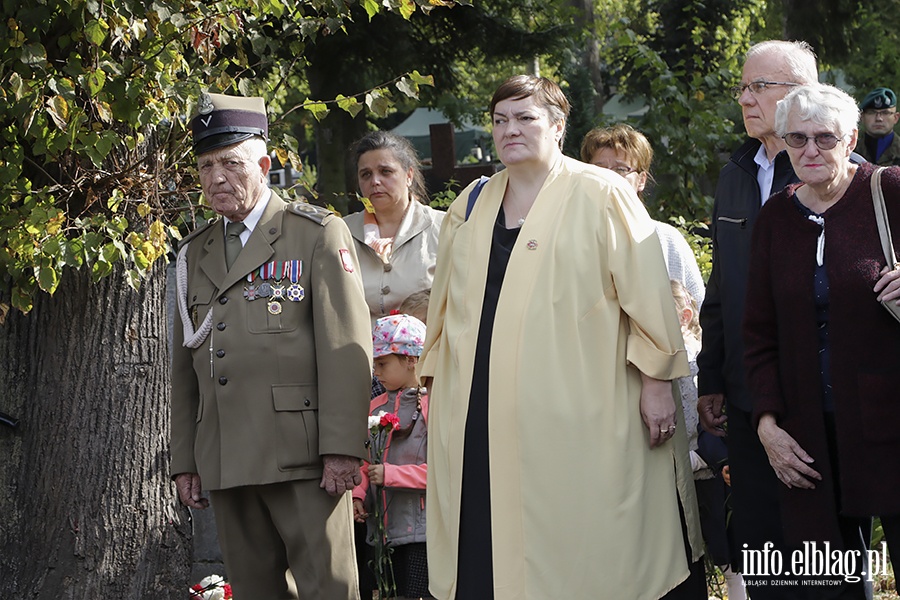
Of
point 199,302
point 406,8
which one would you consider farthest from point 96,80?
point 406,8

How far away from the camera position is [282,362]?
4020 millimetres

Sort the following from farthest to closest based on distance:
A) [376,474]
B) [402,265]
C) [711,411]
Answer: [402,265], [376,474], [711,411]

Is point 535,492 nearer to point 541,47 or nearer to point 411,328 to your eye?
point 411,328

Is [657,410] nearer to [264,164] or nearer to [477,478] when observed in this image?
[477,478]

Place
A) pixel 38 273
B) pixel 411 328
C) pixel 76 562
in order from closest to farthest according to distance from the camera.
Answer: pixel 38 273 → pixel 411 328 → pixel 76 562

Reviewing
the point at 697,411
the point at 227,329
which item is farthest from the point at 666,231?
the point at 227,329

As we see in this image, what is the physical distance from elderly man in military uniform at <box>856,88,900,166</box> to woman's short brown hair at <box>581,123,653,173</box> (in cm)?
324

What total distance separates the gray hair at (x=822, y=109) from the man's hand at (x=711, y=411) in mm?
1012

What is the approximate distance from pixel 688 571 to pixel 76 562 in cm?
266

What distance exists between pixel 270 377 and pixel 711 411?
1.53m

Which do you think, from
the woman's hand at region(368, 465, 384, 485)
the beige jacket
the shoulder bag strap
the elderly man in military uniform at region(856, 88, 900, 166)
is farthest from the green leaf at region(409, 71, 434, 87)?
the elderly man in military uniform at region(856, 88, 900, 166)

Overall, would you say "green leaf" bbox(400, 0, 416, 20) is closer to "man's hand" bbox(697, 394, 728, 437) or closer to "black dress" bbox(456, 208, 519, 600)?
"black dress" bbox(456, 208, 519, 600)

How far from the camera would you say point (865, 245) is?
11.1 ft

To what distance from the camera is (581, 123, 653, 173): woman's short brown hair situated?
4.89 metres
